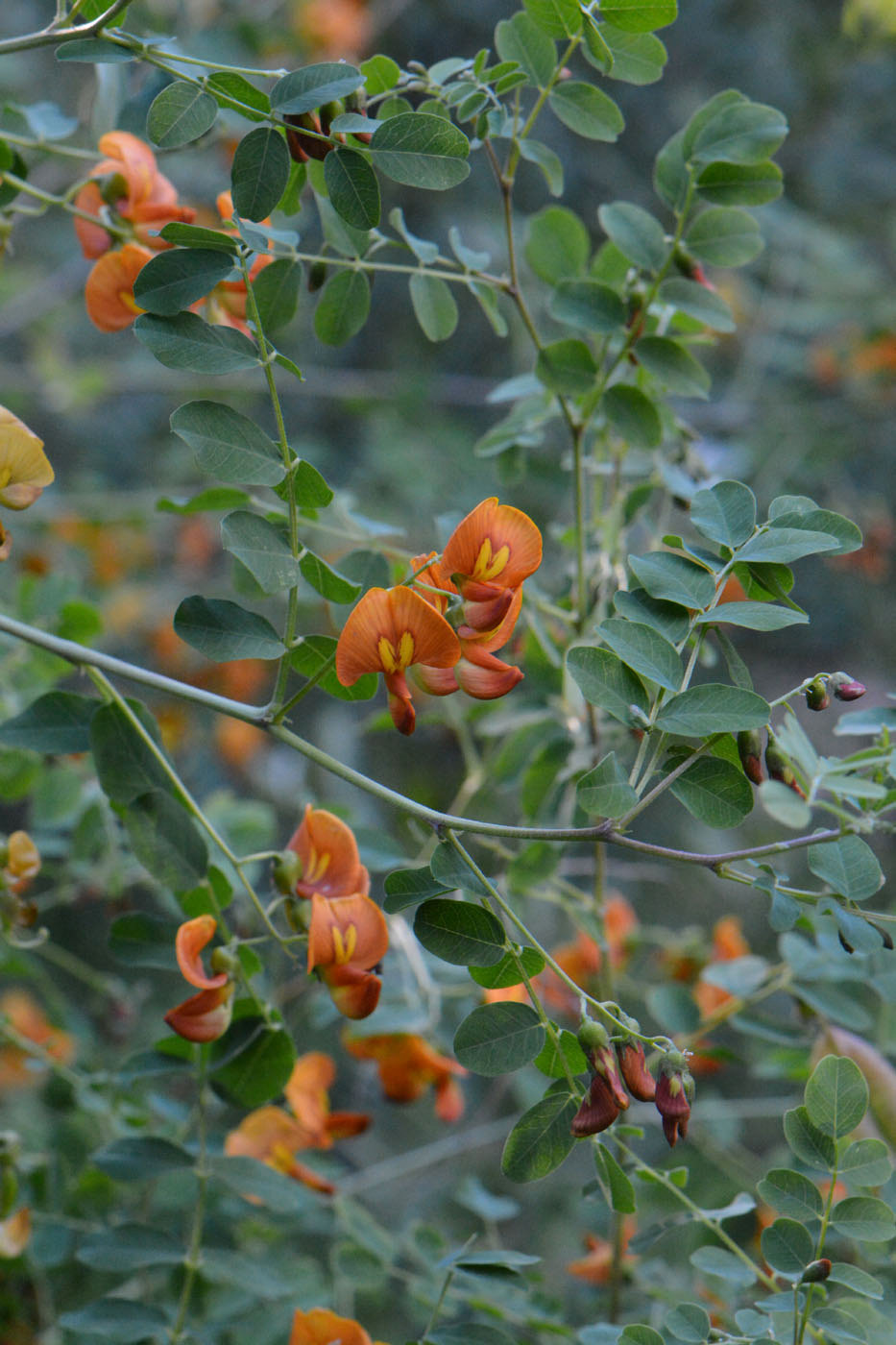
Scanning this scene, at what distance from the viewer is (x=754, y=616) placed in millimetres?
597

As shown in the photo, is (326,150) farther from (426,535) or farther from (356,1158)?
(356,1158)

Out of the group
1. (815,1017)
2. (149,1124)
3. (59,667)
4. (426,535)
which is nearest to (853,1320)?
(815,1017)

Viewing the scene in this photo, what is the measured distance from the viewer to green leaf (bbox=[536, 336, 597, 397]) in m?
0.83

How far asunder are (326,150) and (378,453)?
4.92ft

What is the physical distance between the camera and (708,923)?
7.84 feet

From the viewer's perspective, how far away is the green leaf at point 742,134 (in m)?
0.76

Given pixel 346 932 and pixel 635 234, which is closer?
pixel 346 932

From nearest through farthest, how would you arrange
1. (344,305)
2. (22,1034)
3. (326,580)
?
(326,580) → (344,305) → (22,1034)

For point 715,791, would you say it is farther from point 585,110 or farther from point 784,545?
point 585,110

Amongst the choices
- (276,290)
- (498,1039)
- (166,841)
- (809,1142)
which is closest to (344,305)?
(276,290)

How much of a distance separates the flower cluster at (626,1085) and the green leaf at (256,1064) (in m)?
0.23

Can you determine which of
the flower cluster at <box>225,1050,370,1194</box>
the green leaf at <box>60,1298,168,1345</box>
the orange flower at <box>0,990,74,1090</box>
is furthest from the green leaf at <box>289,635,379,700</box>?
the orange flower at <box>0,990,74,1090</box>

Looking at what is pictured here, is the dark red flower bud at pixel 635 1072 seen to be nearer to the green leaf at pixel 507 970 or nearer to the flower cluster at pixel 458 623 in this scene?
the green leaf at pixel 507 970

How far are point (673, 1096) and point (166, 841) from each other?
0.32 m
